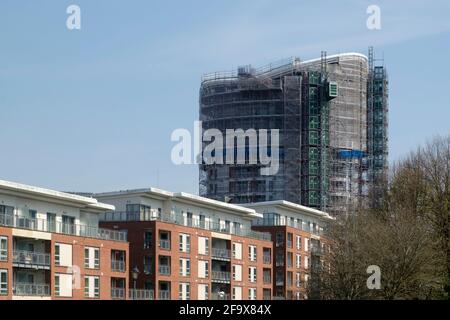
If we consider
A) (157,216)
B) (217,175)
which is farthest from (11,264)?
(217,175)

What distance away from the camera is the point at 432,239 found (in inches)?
2132

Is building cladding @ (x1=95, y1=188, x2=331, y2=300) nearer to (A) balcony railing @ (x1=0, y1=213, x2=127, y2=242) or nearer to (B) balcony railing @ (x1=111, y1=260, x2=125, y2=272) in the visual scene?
(B) balcony railing @ (x1=111, y1=260, x2=125, y2=272)

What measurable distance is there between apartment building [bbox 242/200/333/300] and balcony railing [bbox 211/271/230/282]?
30.6 ft

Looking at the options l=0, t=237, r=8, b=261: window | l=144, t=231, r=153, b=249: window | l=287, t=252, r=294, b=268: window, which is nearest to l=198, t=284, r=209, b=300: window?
l=144, t=231, r=153, b=249: window

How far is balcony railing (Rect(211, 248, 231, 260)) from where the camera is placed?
74.0 m

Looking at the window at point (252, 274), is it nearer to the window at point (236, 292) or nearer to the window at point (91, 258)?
the window at point (236, 292)

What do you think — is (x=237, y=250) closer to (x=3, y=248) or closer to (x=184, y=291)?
(x=184, y=291)

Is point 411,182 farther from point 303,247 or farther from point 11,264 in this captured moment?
point 303,247

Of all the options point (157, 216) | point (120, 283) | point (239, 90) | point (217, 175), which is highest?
point (239, 90)

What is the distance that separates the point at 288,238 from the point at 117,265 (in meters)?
28.4

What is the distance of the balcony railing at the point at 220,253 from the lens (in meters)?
74.0

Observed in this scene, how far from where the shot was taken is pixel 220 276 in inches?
2923

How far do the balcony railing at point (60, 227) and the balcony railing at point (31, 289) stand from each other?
10.6 ft
